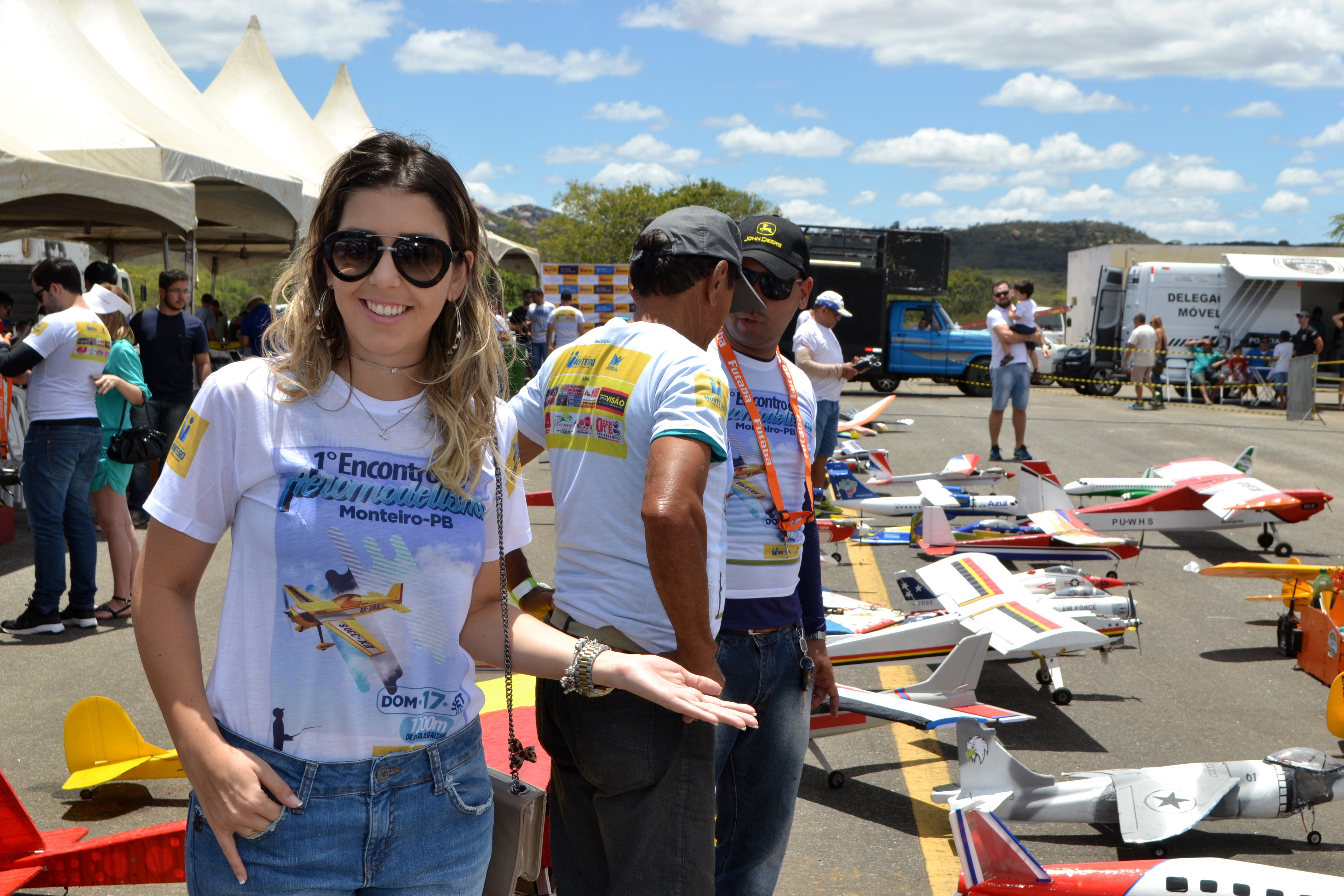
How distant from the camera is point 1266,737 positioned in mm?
4906

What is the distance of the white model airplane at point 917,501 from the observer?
927 cm

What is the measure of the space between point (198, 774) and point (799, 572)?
5.36ft

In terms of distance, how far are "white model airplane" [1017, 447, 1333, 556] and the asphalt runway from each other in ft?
0.99

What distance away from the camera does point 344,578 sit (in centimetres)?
143

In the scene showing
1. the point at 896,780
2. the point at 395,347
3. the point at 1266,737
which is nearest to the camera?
the point at 395,347

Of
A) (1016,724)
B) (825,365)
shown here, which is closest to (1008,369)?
(825,365)

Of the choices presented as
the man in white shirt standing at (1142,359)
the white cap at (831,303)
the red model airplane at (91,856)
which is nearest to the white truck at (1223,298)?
the man in white shirt standing at (1142,359)

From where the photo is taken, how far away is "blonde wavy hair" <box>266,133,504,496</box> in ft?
5.05

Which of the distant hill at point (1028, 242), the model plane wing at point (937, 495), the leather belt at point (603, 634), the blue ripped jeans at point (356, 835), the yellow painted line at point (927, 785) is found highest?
the distant hill at point (1028, 242)

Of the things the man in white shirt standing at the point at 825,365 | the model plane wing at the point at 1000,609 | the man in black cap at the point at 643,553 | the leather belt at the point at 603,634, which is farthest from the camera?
the man in white shirt standing at the point at 825,365

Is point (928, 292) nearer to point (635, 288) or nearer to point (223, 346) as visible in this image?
point (223, 346)

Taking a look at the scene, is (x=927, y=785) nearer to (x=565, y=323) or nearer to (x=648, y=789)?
(x=648, y=789)

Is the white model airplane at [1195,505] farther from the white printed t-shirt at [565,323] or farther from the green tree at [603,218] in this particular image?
the green tree at [603,218]

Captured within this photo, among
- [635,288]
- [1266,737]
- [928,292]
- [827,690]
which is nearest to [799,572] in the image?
A: [827,690]
